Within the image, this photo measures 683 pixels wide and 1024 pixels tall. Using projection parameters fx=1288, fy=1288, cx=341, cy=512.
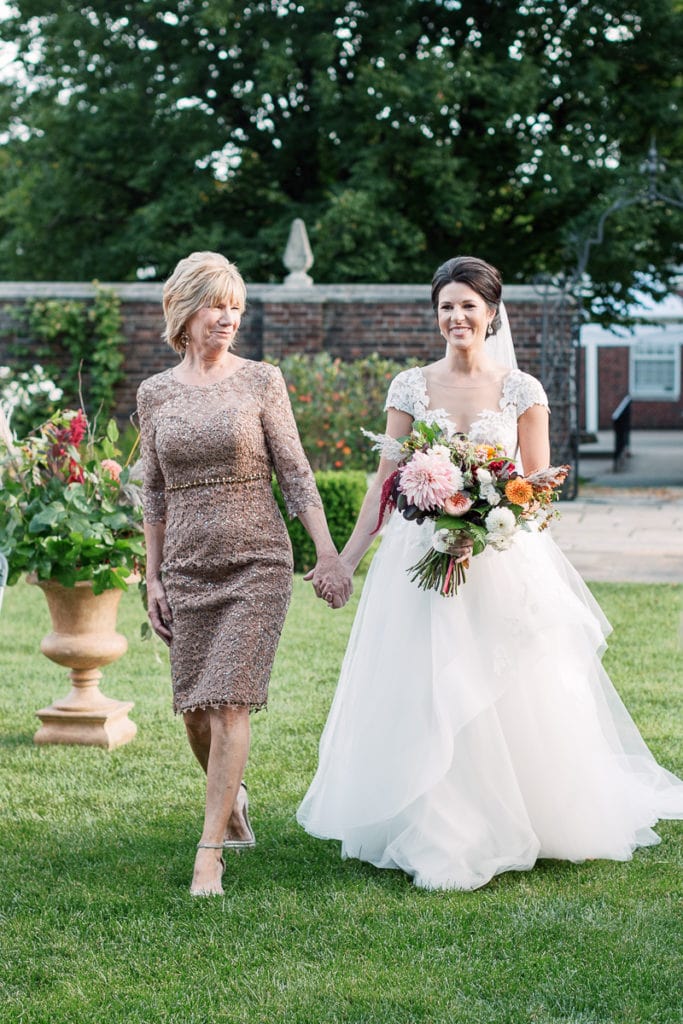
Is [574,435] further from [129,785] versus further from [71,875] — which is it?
[71,875]

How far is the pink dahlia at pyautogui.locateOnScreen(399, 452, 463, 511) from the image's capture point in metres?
3.93

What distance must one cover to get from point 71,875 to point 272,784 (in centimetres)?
117

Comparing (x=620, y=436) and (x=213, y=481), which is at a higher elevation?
(x=213, y=481)

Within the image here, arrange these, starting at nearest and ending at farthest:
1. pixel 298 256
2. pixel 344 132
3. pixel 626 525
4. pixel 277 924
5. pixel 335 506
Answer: pixel 277 924 → pixel 335 506 → pixel 626 525 → pixel 298 256 → pixel 344 132

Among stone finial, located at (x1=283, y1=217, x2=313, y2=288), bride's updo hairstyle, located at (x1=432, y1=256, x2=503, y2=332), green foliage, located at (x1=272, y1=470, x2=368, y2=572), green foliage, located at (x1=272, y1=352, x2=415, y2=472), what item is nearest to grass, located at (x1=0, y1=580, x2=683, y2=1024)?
bride's updo hairstyle, located at (x1=432, y1=256, x2=503, y2=332)

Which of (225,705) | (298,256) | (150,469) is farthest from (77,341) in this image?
(225,705)

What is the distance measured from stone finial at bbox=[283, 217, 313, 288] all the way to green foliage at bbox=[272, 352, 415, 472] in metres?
2.08

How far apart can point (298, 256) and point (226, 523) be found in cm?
1147

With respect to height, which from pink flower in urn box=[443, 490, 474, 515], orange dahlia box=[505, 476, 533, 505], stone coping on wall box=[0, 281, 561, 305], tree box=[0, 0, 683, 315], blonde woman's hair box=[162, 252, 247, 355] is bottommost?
pink flower in urn box=[443, 490, 474, 515]

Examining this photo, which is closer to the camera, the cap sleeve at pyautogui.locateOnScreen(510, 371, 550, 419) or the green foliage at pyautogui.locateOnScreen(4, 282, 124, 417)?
the cap sleeve at pyautogui.locateOnScreen(510, 371, 550, 419)

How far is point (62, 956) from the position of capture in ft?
11.8

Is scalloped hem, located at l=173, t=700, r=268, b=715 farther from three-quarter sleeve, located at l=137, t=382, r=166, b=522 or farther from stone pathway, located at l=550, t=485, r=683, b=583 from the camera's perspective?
stone pathway, located at l=550, t=485, r=683, b=583

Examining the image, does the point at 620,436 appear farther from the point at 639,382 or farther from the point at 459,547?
the point at 459,547

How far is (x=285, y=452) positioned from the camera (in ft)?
13.6
